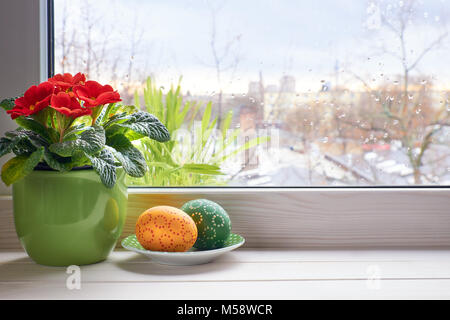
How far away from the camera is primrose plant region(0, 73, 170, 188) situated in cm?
81

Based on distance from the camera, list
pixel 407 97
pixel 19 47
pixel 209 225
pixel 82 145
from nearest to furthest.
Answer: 1. pixel 82 145
2. pixel 209 225
3. pixel 19 47
4. pixel 407 97

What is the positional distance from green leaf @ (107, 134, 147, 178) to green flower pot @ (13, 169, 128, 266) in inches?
1.6

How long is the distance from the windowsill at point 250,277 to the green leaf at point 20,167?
0.63 ft

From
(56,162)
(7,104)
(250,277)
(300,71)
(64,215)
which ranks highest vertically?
(300,71)

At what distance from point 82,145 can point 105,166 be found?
Answer: 0.06 m

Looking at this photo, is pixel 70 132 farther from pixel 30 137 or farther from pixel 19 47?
pixel 19 47

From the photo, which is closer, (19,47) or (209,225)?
(209,225)

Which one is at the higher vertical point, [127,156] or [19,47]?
[19,47]

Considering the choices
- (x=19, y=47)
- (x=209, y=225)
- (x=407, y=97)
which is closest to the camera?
(x=209, y=225)

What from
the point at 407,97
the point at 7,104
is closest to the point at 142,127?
the point at 7,104

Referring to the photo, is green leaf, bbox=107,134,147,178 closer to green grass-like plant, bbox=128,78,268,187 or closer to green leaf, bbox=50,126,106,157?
green leaf, bbox=50,126,106,157

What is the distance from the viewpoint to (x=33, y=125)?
34.0 inches
